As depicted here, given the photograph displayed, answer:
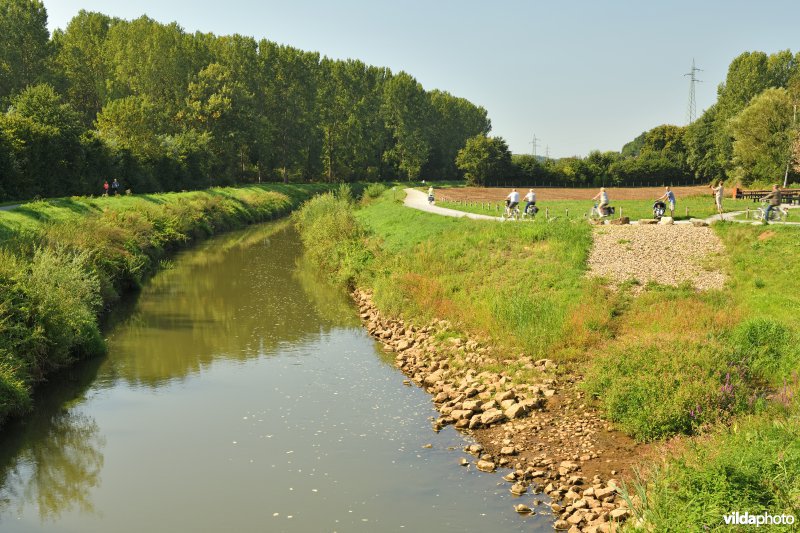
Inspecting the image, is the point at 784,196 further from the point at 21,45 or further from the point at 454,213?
the point at 21,45

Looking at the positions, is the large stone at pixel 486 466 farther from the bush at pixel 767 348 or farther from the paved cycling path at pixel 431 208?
the paved cycling path at pixel 431 208

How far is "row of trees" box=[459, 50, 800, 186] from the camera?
67.9 meters

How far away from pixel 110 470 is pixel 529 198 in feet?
98.7

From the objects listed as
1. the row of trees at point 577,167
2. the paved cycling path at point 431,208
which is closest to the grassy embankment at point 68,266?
the paved cycling path at point 431,208

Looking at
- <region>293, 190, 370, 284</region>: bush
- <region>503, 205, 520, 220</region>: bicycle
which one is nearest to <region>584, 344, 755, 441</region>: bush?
<region>293, 190, 370, 284</region>: bush

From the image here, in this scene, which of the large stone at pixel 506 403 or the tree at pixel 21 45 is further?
the tree at pixel 21 45

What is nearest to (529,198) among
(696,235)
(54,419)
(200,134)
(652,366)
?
(696,235)

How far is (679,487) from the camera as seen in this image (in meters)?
11.1

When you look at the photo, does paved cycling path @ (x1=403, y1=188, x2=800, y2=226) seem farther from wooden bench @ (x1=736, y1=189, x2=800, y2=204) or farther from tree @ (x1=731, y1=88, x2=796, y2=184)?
tree @ (x1=731, y1=88, x2=796, y2=184)

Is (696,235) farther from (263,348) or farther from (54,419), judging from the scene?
(54,419)

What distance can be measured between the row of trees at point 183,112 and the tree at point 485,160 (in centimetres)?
982

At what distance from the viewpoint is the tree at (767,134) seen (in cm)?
6706

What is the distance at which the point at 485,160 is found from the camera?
355 ft

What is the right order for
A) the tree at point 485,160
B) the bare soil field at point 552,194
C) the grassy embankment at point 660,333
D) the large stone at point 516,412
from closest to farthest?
the grassy embankment at point 660,333 → the large stone at point 516,412 → the bare soil field at point 552,194 → the tree at point 485,160
